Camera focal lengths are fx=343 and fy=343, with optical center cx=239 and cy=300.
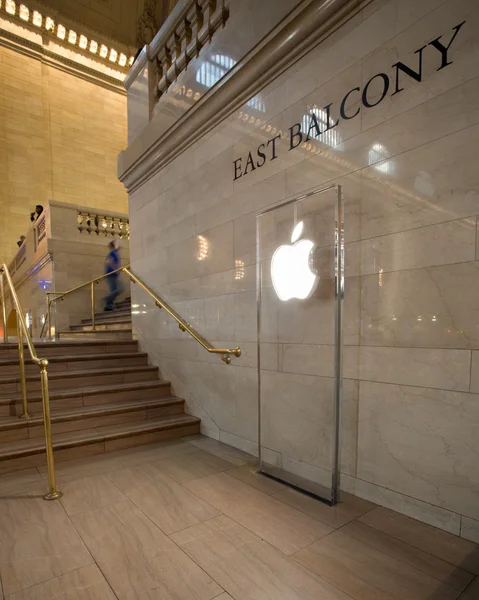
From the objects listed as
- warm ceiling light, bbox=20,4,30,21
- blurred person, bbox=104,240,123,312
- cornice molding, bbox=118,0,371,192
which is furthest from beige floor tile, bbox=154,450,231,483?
warm ceiling light, bbox=20,4,30,21

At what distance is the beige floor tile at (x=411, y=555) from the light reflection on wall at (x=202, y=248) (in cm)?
284

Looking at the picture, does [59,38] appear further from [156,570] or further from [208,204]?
[156,570]

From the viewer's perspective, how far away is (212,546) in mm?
1942

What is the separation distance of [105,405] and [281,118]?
3536 mm

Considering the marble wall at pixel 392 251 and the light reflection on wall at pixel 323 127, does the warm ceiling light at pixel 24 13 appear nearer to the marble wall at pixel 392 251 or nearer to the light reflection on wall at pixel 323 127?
the marble wall at pixel 392 251

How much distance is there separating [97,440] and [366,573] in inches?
103

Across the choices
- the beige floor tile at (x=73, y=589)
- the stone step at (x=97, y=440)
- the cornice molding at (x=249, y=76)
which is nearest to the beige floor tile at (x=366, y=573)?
the beige floor tile at (x=73, y=589)

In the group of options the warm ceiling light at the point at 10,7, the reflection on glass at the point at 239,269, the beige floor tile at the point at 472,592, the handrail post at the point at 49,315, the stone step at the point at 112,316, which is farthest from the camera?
the warm ceiling light at the point at 10,7

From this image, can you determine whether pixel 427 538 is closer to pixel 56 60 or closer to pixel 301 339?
pixel 301 339

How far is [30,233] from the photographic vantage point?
9844 mm

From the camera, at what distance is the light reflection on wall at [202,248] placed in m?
3.90

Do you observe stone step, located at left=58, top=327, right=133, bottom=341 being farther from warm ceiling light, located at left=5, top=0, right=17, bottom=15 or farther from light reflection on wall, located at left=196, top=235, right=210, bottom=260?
warm ceiling light, located at left=5, top=0, right=17, bottom=15

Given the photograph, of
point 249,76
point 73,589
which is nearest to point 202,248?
point 249,76

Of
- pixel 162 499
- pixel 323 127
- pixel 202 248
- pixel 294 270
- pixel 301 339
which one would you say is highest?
pixel 323 127
